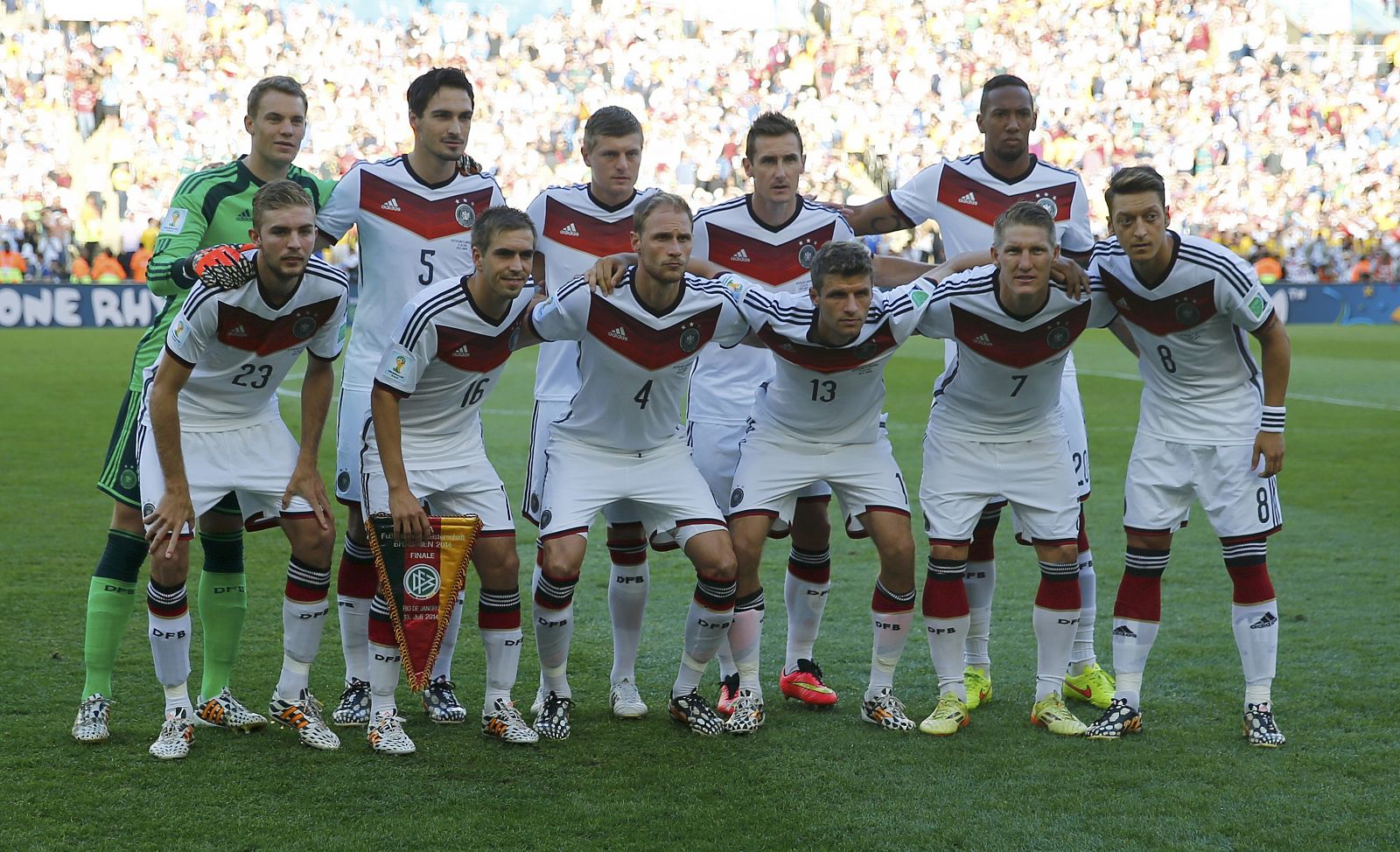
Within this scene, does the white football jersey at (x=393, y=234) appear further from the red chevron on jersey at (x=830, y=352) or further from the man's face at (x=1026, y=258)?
the man's face at (x=1026, y=258)

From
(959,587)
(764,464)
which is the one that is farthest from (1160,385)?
(764,464)

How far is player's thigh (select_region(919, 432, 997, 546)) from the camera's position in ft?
16.4

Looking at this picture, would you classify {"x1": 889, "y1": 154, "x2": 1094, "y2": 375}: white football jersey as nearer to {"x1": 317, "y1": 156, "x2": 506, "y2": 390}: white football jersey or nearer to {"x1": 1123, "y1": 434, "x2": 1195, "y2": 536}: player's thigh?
{"x1": 1123, "y1": 434, "x2": 1195, "y2": 536}: player's thigh

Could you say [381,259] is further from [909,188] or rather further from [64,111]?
[64,111]

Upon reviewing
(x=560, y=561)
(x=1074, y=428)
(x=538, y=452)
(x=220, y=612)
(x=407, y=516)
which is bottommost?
(x=220, y=612)

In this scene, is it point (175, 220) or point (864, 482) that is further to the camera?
point (864, 482)

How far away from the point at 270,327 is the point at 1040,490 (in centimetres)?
268

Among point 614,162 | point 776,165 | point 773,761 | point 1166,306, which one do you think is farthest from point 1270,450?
point 614,162

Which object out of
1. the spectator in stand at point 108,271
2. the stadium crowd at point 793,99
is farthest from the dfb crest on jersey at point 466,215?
the stadium crowd at point 793,99

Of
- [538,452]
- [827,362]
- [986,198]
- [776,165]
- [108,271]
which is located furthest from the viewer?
[108,271]

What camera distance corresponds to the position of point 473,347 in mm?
4766

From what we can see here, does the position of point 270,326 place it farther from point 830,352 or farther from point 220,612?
point 830,352

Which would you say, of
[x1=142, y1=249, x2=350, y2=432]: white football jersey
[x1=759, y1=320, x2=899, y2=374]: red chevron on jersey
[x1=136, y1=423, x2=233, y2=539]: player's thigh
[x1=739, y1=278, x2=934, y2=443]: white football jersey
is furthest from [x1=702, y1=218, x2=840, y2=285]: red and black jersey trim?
[x1=136, y1=423, x2=233, y2=539]: player's thigh

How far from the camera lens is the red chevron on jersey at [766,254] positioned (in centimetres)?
550
